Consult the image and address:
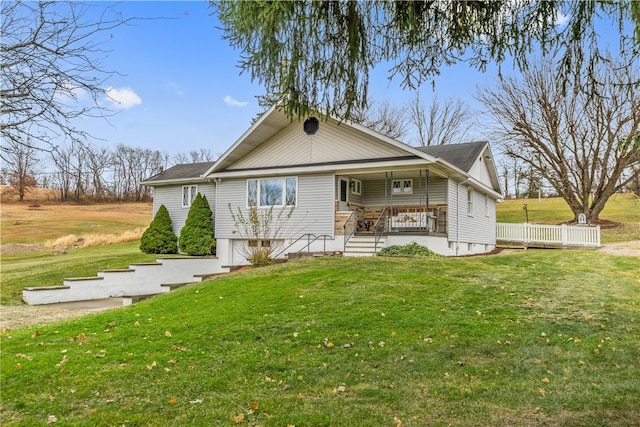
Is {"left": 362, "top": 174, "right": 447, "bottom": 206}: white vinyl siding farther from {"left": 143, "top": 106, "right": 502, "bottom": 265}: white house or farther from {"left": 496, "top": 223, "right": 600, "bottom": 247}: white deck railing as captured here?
{"left": 496, "top": 223, "right": 600, "bottom": 247}: white deck railing

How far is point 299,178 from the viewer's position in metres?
16.8

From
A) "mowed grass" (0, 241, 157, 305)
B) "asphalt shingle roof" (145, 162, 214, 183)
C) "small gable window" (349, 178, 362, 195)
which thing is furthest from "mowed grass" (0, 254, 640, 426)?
"asphalt shingle roof" (145, 162, 214, 183)

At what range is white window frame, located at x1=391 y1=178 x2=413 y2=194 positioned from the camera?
17.1 m

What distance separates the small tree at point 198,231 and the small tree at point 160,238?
1.15 metres

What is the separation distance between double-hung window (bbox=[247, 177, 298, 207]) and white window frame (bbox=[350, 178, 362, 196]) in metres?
2.27

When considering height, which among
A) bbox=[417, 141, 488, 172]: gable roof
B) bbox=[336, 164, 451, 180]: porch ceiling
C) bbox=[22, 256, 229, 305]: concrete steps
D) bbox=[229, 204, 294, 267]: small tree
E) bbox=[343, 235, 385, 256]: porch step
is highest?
bbox=[417, 141, 488, 172]: gable roof

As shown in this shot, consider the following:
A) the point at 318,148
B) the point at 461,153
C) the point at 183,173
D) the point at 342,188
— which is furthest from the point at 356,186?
the point at 183,173

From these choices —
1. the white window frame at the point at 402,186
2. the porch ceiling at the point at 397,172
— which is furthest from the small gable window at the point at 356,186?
the white window frame at the point at 402,186

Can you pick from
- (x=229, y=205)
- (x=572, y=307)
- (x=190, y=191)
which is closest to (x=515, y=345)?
(x=572, y=307)

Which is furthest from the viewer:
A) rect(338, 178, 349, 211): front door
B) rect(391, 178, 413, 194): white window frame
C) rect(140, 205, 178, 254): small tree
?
rect(140, 205, 178, 254): small tree

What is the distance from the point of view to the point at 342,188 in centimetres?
1675

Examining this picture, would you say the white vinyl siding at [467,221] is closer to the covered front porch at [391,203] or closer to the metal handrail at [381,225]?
the covered front porch at [391,203]

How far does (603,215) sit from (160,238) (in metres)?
34.4

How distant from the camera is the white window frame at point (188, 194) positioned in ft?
65.8
